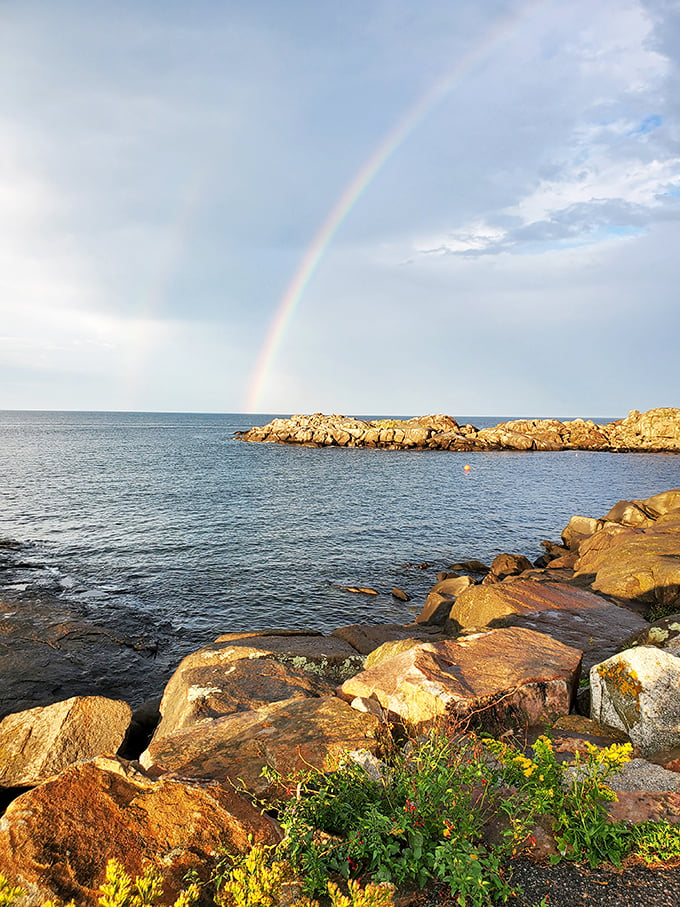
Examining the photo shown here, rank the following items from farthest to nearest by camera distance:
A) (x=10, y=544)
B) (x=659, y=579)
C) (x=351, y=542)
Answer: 1. (x=351, y=542)
2. (x=10, y=544)
3. (x=659, y=579)

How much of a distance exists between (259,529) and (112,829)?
32.5 meters

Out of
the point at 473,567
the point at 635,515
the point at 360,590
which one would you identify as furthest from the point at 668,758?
the point at 635,515

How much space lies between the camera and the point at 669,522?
2527cm

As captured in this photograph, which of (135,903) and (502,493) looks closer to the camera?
(135,903)

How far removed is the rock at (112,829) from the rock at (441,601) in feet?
50.2

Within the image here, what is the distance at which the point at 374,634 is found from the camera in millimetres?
16844

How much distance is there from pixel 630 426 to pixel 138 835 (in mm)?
144487

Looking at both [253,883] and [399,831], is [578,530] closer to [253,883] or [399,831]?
[399,831]

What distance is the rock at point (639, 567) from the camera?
14.6m

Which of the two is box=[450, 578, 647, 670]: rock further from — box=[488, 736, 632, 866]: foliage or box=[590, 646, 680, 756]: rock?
box=[488, 736, 632, 866]: foliage

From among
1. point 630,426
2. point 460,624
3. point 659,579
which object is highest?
point 630,426

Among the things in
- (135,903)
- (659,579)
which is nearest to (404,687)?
(135,903)

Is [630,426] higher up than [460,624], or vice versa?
[630,426]

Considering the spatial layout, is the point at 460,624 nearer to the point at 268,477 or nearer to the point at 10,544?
the point at 10,544
